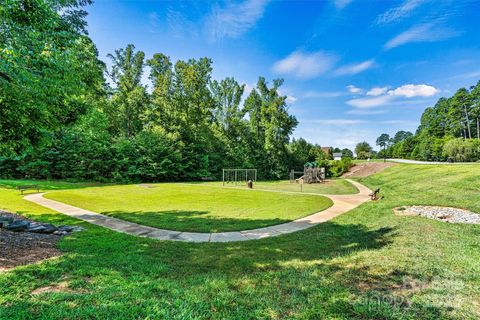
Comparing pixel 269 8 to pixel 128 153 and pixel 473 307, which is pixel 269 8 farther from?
pixel 128 153

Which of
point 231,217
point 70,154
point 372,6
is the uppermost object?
point 372,6

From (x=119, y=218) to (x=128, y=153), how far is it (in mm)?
20054

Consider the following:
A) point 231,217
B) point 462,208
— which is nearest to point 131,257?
point 231,217

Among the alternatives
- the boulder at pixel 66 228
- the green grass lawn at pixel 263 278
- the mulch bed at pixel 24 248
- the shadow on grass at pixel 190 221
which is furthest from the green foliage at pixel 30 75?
the shadow on grass at pixel 190 221

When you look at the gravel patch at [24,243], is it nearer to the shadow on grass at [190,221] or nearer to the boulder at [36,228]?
the boulder at [36,228]

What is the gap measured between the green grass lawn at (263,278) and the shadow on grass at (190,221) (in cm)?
134

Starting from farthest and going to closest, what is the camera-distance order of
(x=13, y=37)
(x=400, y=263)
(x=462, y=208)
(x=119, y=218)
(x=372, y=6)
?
(x=372, y=6) → (x=462, y=208) → (x=119, y=218) → (x=13, y=37) → (x=400, y=263)

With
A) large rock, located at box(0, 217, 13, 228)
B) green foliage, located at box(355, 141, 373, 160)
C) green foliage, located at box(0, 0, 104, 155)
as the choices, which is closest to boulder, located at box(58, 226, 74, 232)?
large rock, located at box(0, 217, 13, 228)

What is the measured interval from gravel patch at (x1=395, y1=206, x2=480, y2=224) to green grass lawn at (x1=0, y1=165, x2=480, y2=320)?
61.2 inches

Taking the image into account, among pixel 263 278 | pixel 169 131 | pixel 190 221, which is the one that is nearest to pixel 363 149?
pixel 169 131

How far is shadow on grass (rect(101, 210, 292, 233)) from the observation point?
693cm

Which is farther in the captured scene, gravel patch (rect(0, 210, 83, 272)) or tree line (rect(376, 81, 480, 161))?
tree line (rect(376, 81, 480, 161))

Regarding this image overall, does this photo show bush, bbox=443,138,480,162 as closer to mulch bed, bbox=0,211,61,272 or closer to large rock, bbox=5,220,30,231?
mulch bed, bbox=0,211,61,272

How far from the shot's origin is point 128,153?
26094 mm
